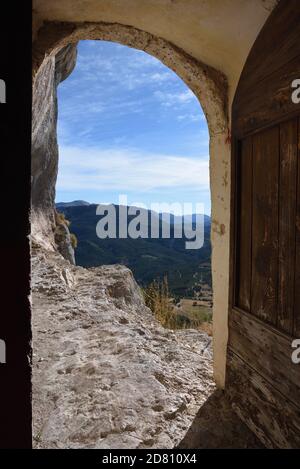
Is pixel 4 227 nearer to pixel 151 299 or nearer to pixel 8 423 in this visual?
pixel 8 423

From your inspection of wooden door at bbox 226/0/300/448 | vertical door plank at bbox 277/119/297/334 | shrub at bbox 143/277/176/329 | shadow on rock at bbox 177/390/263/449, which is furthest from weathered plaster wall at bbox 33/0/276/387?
shrub at bbox 143/277/176/329

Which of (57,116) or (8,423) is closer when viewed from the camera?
(8,423)

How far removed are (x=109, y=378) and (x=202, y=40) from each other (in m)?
2.50

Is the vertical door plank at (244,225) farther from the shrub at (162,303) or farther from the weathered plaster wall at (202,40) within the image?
the shrub at (162,303)

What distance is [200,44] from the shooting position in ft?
7.22

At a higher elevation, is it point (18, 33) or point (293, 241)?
point (18, 33)

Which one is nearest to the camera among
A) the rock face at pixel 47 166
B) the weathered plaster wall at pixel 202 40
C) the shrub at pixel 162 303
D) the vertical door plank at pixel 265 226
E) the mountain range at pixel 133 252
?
the vertical door plank at pixel 265 226

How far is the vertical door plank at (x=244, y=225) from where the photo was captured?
2.10 metres

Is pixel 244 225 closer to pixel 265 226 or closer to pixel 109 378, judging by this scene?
pixel 265 226

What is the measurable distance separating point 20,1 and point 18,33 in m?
0.12

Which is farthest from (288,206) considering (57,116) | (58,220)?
(57,116)

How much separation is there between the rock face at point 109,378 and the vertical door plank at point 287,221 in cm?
104

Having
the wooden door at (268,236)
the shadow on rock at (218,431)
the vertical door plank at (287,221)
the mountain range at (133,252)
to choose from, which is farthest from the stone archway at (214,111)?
the mountain range at (133,252)

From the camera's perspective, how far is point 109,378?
2.60 meters
